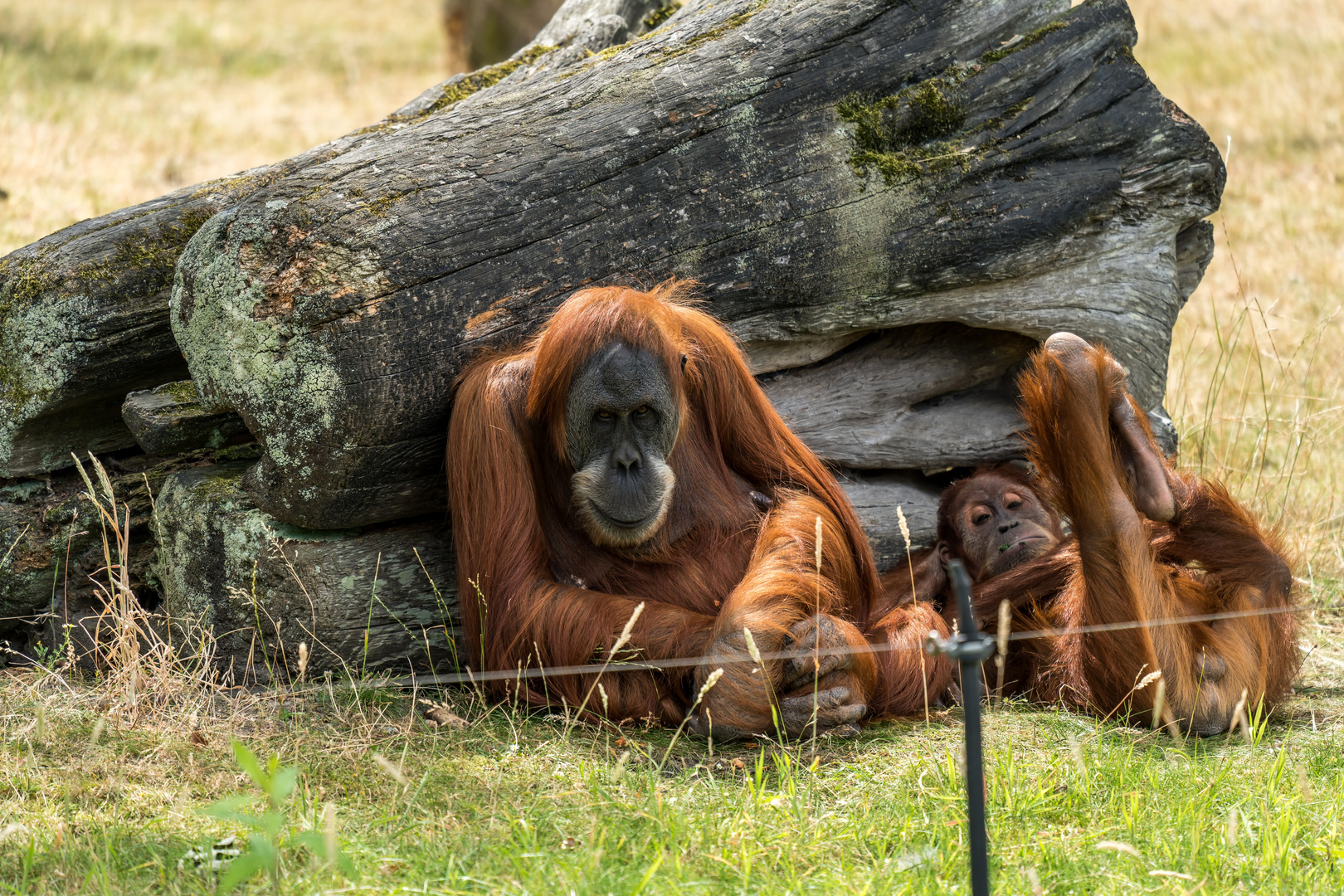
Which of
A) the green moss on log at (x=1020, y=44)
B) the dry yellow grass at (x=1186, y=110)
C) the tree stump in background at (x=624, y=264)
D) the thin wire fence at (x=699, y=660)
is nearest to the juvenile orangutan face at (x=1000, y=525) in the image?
the tree stump in background at (x=624, y=264)

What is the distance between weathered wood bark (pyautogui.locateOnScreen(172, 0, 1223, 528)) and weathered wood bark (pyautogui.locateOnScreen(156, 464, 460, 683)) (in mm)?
97

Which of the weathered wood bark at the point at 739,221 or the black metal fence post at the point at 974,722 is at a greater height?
the weathered wood bark at the point at 739,221

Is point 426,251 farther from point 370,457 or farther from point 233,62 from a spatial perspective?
point 233,62

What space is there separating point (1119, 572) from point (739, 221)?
1456 millimetres

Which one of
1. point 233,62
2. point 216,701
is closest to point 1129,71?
point 216,701

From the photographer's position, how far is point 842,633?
3.16 meters

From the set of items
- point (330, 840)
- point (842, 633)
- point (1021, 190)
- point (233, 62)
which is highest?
point (233, 62)

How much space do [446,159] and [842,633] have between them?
5.52ft

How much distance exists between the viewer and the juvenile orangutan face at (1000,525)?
381 cm

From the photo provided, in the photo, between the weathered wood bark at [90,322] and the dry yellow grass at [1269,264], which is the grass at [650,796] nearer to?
the dry yellow grass at [1269,264]

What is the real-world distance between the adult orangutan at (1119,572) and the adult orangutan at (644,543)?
0.39 metres

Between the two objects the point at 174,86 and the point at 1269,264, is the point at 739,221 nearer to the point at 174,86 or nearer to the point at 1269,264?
the point at 1269,264

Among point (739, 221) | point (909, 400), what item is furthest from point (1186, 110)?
point (739, 221)

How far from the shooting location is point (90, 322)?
3.42m
